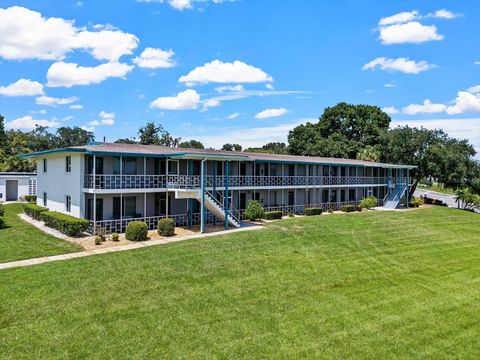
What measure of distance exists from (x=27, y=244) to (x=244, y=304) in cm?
1310

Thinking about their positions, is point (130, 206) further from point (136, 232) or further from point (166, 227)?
point (136, 232)

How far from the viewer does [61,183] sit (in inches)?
1075

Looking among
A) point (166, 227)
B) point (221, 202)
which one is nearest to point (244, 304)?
point (166, 227)

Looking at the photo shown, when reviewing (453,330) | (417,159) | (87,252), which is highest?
(417,159)

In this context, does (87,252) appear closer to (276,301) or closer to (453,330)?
(276,301)

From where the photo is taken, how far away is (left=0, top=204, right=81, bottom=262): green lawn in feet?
59.4

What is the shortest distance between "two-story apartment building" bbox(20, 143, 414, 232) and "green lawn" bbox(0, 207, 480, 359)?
17.4ft

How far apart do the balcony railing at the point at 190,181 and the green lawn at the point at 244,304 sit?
217 inches

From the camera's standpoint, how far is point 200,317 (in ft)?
40.5

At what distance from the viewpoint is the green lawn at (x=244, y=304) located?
10617 mm

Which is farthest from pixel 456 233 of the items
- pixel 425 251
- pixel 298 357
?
pixel 298 357

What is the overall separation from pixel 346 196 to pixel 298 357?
113ft

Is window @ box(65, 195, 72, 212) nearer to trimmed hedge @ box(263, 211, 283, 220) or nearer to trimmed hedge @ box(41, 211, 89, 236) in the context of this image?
trimmed hedge @ box(41, 211, 89, 236)

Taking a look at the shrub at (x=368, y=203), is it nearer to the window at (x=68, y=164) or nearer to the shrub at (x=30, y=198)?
the window at (x=68, y=164)
